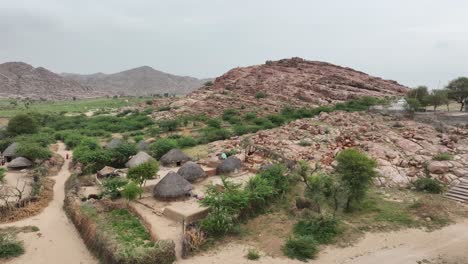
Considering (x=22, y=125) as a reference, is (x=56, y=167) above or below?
below

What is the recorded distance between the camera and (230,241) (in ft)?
42.9

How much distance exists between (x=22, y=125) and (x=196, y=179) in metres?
24.8

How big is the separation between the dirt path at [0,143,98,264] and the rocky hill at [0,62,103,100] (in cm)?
10836

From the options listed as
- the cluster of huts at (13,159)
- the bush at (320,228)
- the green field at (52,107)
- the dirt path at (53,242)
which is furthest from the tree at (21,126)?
the bush at (320,228)

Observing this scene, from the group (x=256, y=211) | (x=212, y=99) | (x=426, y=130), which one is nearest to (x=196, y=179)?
(x=256, y=211)

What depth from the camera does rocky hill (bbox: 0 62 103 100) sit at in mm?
114500

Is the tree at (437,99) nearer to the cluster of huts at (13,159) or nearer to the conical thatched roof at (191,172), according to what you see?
the conical thatched roof at (191,172)

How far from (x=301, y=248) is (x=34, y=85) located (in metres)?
132

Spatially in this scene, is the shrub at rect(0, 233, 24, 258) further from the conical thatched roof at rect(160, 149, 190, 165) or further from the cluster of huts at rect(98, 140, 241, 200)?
the conical thatched roof at rect(160, 149, 190, 165)

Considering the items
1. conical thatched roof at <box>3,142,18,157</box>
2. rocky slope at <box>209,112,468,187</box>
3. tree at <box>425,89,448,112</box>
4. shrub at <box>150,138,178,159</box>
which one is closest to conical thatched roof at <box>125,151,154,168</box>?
shrub at <box>150,138,178,159</box>

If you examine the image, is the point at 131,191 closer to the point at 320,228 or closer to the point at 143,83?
the point at 320,228

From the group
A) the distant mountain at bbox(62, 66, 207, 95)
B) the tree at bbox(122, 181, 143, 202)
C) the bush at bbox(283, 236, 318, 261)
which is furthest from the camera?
the distant mountain at bbox(62, 66, 207, 95)

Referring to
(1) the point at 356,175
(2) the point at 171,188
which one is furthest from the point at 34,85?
(1) the point at 356,175

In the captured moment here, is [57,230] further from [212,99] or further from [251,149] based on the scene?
[212,99]
